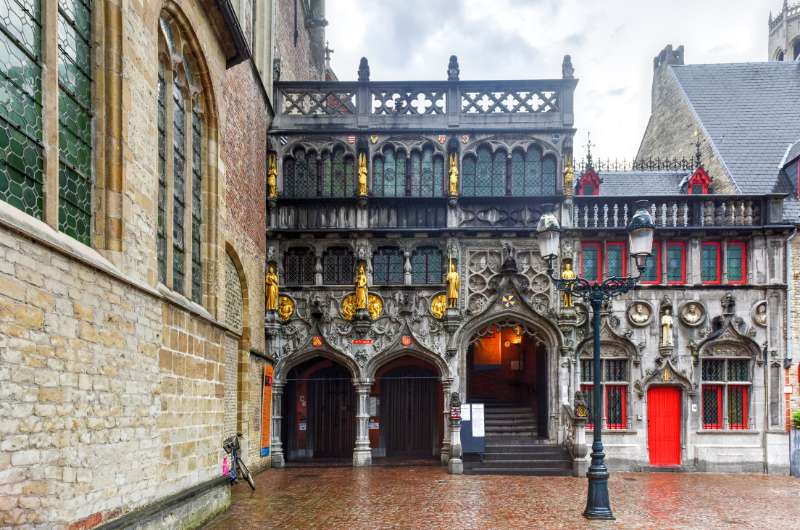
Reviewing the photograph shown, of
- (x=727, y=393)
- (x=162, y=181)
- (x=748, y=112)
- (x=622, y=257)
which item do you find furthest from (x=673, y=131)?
(x=162, y=181)

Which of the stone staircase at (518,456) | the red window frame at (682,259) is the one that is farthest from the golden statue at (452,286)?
the red window frame at (682,259)

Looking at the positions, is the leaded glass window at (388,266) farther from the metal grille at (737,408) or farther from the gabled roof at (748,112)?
the gabled roof at (748,112)

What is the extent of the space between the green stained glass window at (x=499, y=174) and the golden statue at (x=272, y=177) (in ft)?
19.1

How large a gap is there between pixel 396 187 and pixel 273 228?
348 centimetres

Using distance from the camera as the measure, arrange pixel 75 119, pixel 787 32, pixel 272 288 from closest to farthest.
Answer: pixel 75 119
pixel 272 288
pixel 787 32

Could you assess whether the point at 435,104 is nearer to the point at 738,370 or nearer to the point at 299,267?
the point at 299,267

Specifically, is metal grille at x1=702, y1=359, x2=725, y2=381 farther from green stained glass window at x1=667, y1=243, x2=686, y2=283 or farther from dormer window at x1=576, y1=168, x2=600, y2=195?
dormer window at x1=576, y1=168, x2=600, y2=195

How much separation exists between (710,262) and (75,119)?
1678cm

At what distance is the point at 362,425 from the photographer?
19531mm

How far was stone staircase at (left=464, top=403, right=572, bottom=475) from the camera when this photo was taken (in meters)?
17.8

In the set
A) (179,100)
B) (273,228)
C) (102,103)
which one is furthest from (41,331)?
(273,228)

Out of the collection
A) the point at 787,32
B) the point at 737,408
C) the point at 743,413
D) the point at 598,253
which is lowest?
the point at 743,413

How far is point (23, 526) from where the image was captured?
6020 mm

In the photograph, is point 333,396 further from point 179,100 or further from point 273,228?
point 179,100
